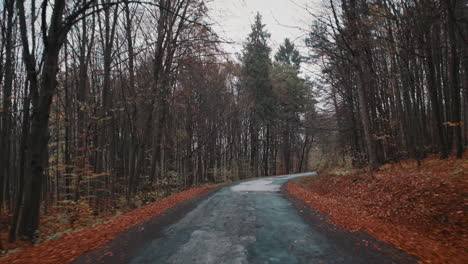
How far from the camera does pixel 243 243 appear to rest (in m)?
4.84

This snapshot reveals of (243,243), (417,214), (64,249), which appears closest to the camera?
(243,243)

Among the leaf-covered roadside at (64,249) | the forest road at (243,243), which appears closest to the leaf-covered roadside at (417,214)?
the forest road at (243,243)

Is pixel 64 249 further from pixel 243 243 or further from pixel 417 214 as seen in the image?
pixel 417 214

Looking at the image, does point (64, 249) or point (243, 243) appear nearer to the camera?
point (243, 243)

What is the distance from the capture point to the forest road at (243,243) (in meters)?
4.16

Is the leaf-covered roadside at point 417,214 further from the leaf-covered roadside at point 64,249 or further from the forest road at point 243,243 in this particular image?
the leaf-covered roadside at point 64,249

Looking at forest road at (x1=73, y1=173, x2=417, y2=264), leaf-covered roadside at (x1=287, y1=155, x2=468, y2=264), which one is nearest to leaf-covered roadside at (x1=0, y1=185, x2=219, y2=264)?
forest road at (x1=73, y1=173, x2=417, y2=264)

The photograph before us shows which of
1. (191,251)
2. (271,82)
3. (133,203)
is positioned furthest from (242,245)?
(271,82)

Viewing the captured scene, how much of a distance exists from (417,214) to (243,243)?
485 cm

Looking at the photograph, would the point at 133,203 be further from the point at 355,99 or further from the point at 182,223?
the point at 355,99

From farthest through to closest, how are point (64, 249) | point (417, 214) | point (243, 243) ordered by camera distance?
point (417, 214)
point (64, 249)
point (243, 243)

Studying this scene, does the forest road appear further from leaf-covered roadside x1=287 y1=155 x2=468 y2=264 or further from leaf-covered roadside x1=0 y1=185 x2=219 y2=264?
leaf-covered roadside x1=287 y1=155 x2=468 y2=264

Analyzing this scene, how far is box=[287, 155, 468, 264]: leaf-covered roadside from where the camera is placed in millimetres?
5031

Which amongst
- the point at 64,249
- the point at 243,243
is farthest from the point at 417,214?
the point at 64,249
